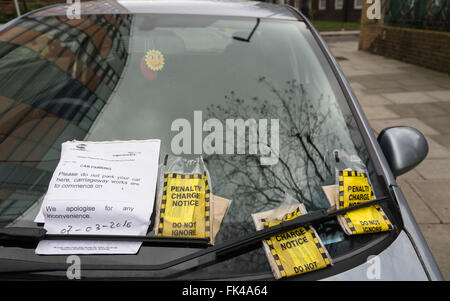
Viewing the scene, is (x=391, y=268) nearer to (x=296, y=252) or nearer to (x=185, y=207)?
(x=296, y=252)

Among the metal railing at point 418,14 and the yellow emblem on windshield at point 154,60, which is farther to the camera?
the metal railing at point 418,14

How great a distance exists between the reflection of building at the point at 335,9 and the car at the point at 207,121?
29.2 metres

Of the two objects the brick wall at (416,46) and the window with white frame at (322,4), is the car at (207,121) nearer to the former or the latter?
the brick wall at (416,46)

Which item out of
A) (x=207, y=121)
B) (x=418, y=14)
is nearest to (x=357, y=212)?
(x=207, y=121)

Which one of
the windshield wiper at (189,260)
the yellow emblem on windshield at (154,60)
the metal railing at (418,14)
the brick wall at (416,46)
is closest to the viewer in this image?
the windshield wiper at (189,260)

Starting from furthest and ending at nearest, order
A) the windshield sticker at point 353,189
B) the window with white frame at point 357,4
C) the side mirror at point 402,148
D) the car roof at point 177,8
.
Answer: the window with white frame at point 357,4, the car roof at point 177,8, the side mirror at point 402,148, the windshield sticker at point 353,189

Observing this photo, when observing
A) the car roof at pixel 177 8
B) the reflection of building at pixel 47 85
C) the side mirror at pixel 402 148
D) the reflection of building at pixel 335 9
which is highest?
the reflection of building at pixel 335 9

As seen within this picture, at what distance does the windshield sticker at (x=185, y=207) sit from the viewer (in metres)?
1.14

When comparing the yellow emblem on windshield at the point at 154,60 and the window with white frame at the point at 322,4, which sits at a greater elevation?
the window with white frame at the point at 322,4

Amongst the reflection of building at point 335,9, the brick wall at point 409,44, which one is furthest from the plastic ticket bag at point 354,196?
the reflection of building at point 335,9

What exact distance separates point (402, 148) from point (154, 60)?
1285mm

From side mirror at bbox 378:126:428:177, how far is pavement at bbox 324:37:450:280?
54.7 inches

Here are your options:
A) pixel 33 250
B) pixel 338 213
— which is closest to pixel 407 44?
pixel 338 213

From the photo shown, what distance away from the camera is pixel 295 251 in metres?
1.09
